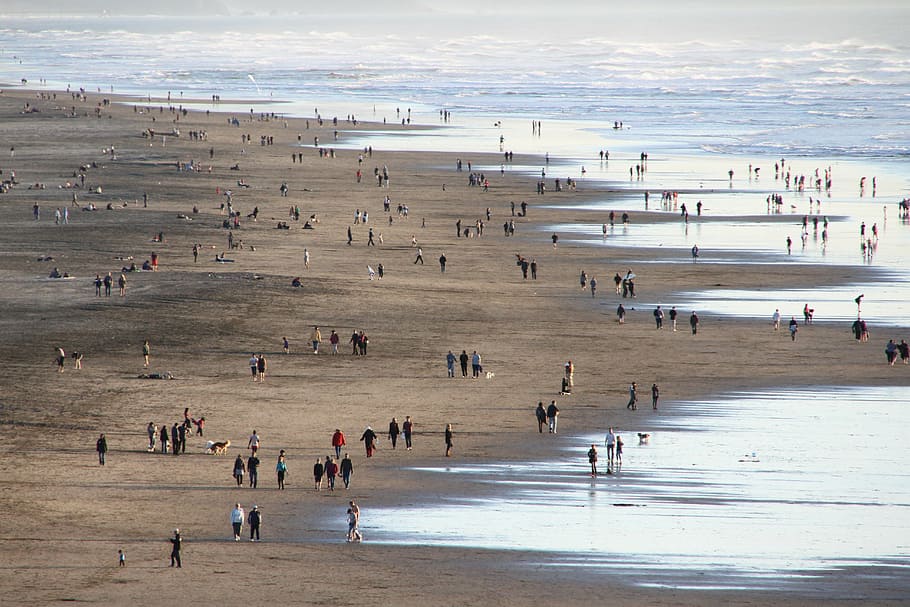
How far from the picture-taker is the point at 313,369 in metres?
40.4

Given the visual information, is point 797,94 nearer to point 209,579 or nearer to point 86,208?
point 86,208

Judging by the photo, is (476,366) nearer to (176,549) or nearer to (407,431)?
(407,431)

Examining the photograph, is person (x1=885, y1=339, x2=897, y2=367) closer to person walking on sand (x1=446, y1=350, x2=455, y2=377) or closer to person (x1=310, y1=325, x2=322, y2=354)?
person walking on sand (x1=446, y1=350, x2=455, y2=377)

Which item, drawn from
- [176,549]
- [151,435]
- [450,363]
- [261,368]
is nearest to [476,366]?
[450,363]

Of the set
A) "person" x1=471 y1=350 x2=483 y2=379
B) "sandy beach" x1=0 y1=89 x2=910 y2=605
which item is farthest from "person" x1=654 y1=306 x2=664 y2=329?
"person" x1=471 y1=350 x2=483 y2=379

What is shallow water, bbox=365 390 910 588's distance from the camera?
80.9 ft

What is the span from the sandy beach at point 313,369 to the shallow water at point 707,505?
0.72 meters

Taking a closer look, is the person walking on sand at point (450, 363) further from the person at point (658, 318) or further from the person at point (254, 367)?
the person at point (658, 318)

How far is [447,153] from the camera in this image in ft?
322

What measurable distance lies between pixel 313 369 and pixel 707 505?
16.2 m

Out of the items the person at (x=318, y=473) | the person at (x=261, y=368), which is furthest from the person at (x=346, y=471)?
the person at (x=261, y=368)

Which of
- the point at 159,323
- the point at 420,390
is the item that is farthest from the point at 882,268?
the point at 159,323

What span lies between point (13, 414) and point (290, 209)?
38.3 metres

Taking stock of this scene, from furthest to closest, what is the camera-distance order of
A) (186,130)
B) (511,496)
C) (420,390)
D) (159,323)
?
(186,130) → (159,323) → (420,390) → (511,496)
